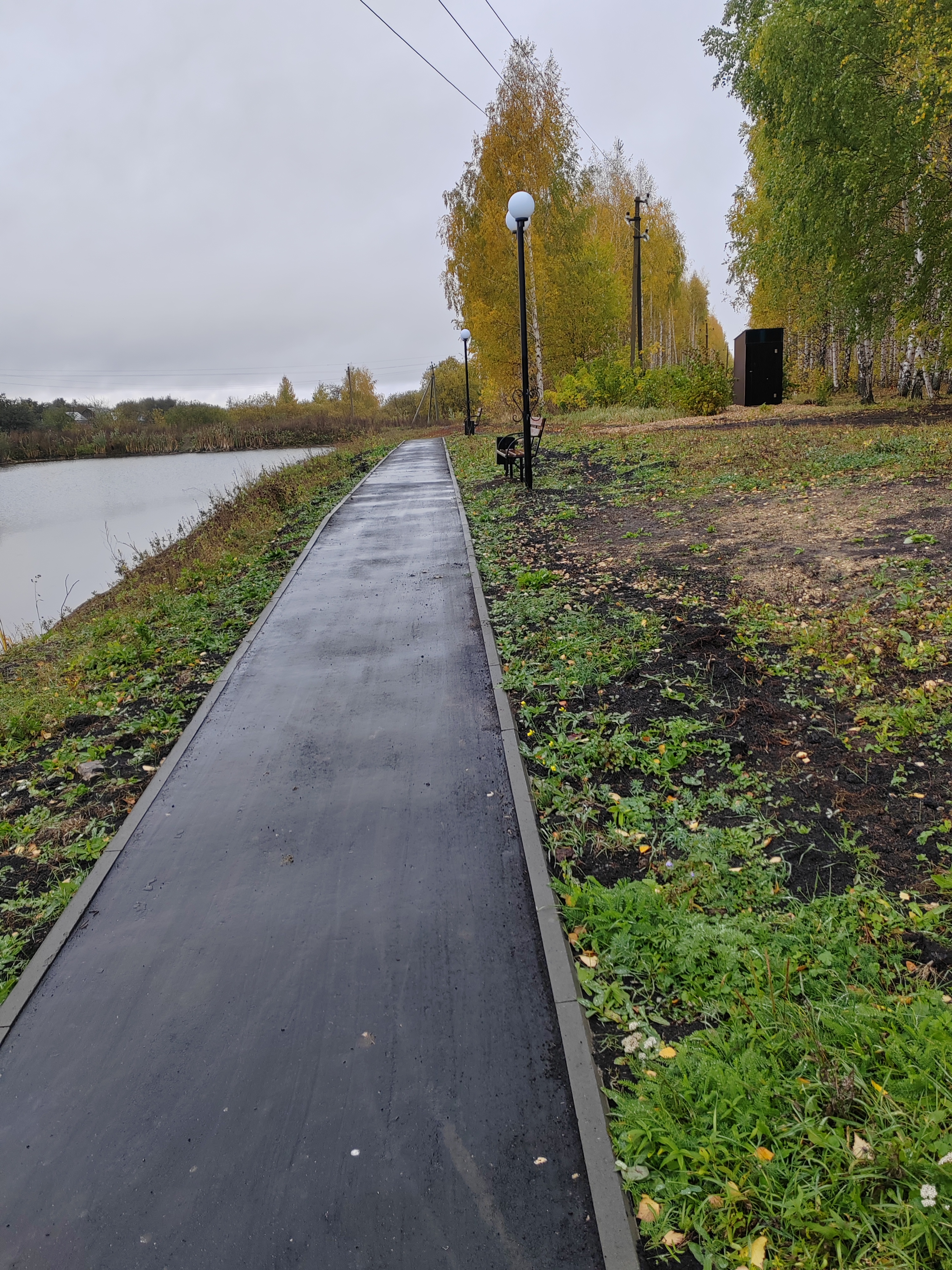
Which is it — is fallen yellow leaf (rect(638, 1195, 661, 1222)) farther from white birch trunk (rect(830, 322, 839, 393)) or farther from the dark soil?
white birch trunk (rect(830, 322, 839, 393))

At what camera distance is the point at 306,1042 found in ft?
8.62

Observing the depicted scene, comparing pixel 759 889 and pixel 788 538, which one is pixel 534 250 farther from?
pixel 759 889

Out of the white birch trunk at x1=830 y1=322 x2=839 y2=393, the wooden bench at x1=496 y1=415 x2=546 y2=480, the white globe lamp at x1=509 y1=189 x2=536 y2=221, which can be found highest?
the white globe lamp at x1=509 y1=189 x2=536 y2=221

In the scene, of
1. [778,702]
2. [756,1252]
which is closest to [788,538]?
[778,702]

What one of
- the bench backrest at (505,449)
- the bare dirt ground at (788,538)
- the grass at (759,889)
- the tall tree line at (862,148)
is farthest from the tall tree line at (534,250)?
the grass at (759,889)

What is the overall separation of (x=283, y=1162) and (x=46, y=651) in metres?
8.22

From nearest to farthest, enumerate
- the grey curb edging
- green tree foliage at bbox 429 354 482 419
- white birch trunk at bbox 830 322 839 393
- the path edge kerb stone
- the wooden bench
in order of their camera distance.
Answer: the grey curb edging < the path edge kerb stone < the wooden bench < white birch trunk at bbox 830 322 839 393 < green tree foliage at bbox 429 354 482 419

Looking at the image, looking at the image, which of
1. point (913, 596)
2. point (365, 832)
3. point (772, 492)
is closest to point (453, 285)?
point (772, 492)

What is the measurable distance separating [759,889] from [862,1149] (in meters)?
1.14

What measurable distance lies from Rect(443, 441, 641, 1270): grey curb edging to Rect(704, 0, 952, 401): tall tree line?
12.4 meters

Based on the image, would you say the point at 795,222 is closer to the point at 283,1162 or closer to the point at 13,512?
the point at 283,1162

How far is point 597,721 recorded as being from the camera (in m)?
4.70

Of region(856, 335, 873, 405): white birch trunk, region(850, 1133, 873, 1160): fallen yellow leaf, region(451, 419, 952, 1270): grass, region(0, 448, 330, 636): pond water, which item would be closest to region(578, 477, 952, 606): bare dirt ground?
region(451, 419, 952, 1270): grass

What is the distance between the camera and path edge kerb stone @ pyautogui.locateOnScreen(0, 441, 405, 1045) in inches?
115
